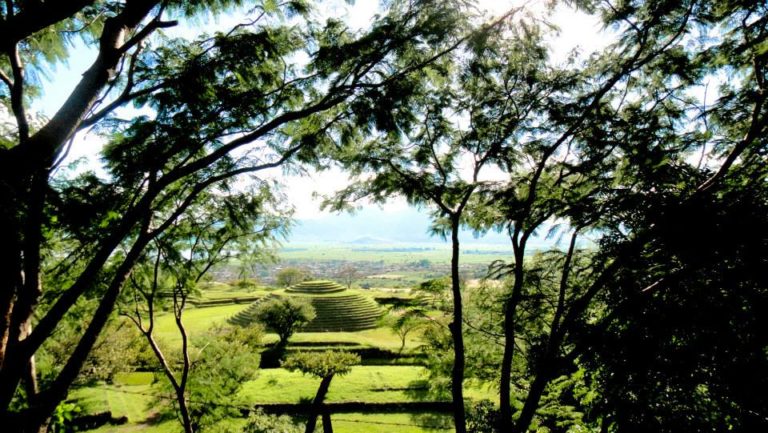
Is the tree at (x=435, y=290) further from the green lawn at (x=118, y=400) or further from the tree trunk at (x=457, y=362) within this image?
the green lawn at (x=118, y=400)

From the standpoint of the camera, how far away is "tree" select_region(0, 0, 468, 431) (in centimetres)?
299

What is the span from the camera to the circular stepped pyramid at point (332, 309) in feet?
128

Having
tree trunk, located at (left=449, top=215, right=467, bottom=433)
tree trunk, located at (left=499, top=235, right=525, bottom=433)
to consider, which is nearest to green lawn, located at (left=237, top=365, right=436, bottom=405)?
tree trunk, located at (left=449, top=215, right=467, bottom=433)

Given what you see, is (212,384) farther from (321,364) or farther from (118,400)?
(118,400)

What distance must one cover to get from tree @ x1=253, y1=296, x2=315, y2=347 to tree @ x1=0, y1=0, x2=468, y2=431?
91.8 ft

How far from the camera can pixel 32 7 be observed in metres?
2.61

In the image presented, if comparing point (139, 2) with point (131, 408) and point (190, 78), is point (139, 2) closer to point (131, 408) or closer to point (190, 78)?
point (190, 78)

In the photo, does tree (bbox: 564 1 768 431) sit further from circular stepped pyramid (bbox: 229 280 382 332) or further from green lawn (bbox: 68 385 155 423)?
circular stepped pyramid (bbox: 229 280 382 332)

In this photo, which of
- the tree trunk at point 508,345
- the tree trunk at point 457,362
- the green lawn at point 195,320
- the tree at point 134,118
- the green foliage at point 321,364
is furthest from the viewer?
the green lawn at point 195,320

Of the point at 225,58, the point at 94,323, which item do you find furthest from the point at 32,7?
the point at 94,323

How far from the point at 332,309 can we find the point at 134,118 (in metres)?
39.8

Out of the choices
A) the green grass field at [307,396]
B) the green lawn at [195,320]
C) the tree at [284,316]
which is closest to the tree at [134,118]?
the green grass field at [307,396]

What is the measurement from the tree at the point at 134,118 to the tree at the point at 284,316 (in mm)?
27994

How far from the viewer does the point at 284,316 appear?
1286 inches
